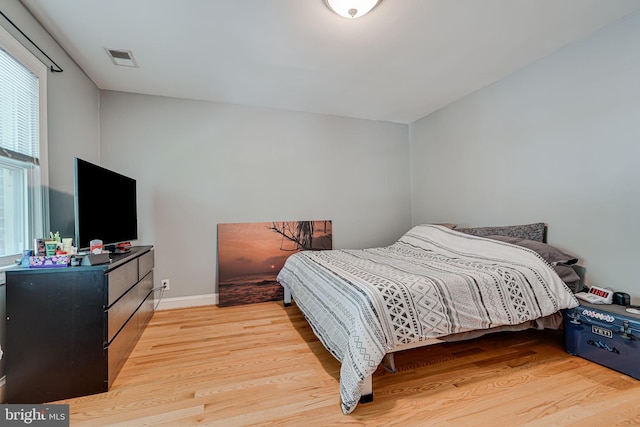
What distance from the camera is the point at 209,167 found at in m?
3.31

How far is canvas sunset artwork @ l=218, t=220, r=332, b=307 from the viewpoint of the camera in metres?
3.29

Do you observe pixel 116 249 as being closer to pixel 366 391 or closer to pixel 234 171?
pixel 234 171

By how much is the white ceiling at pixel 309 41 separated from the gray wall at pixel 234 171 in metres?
0.36

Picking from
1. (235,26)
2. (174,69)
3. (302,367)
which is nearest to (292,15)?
(235,26)

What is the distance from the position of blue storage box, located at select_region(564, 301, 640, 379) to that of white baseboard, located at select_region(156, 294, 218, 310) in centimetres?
A: 336

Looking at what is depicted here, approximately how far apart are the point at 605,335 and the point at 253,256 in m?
3.14

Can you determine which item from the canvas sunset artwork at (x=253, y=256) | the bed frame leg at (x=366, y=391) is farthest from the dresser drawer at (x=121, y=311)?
the bed frame leg at (x=366, y=391)

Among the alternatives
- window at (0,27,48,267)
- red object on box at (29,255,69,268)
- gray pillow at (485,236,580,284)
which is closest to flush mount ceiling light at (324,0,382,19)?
window at (0,27,48,267)

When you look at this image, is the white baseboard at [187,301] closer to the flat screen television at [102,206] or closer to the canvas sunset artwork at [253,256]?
the canvas sunset artwork at [253,256]

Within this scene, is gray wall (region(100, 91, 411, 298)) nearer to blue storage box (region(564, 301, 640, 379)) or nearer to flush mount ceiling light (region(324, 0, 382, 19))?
flush mount ceiling light (region(324, 0, 382, 19))

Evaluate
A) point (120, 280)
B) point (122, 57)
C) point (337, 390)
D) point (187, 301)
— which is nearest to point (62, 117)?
point (122, 57)

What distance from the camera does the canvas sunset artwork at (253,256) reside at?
10.8 feet

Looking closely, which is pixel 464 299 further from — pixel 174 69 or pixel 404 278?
pixel 174 69

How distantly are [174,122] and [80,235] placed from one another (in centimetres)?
180
